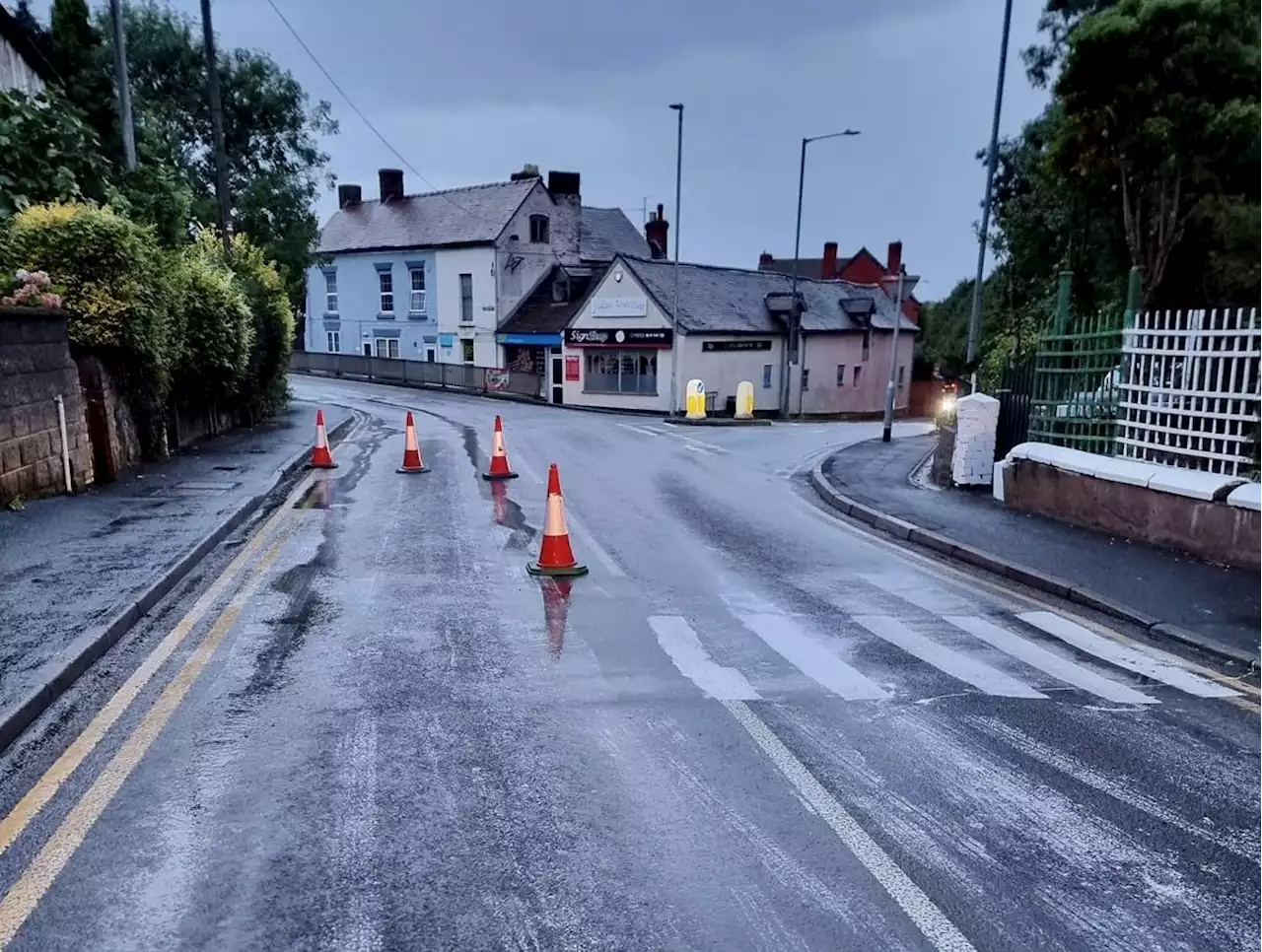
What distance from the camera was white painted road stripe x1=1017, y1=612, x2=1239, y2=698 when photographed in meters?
5.84

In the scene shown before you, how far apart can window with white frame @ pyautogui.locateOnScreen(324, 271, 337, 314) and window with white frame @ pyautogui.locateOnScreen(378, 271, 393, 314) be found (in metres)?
4.48

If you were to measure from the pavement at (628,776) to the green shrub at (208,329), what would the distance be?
362 inches

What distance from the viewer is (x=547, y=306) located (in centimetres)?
4284

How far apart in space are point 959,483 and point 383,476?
28.8 ft

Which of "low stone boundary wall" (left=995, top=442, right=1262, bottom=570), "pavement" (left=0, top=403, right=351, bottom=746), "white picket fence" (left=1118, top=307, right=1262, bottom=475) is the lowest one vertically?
"pavement" (left=0, top=403, right=351, bottom=746)

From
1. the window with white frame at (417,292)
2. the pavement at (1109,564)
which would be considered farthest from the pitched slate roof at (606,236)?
the pavement at (1109,564)

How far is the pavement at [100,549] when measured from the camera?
19.2 feet

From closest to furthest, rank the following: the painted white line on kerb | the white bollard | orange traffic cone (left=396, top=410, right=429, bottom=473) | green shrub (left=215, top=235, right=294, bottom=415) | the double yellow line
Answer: the painted white line on kerb, the double yellow line, the white bollard, orange traffic cone (left=396, top=410, right=429, bottom=473), green shrub (left=215, top=235, right=294, bottom=415)

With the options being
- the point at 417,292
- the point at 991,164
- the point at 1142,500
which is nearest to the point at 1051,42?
the point at 991,164

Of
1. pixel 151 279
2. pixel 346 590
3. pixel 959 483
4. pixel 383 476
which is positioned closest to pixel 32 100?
pixel 151 279

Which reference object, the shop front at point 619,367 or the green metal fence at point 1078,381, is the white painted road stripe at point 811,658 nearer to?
the green metal fence at point 1078,381

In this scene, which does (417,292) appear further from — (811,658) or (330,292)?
(811,658)

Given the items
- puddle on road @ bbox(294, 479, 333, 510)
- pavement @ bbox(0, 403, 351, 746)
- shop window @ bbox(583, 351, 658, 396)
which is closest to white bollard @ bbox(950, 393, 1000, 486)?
puddle on road @ bbox(294, 479, 333, 510)

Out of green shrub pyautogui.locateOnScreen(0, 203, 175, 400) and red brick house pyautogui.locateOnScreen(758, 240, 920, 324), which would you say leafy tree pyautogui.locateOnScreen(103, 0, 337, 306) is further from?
red brick house pyautogui.locateOnScreen(758, 240, 920, 324)
